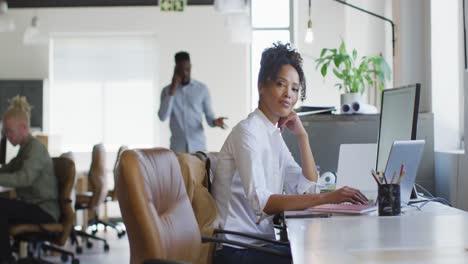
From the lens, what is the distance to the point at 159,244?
6.33 feet

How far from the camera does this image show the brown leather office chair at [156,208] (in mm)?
1903

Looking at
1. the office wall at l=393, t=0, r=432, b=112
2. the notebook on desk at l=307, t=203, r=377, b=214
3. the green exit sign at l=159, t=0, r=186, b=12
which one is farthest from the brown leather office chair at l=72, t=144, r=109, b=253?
the notebook on desk at l=307, t=203, r=377, b=214

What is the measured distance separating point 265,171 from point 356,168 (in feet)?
1.45

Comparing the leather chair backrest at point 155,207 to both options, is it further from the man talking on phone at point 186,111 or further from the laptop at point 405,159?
the man talking on phone at point 186,111

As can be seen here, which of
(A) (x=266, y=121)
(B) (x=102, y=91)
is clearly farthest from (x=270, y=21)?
(A) (x=266, y=121)

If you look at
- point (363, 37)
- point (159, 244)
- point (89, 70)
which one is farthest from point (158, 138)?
point (159, 244)

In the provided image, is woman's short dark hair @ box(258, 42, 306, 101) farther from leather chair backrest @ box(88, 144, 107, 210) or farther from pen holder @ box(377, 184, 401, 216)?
leather chair backrest @ box(88, 144, 107, 210)

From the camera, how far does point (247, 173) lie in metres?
2.76

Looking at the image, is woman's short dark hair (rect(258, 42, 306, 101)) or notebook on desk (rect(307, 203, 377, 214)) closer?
notebook on desk (rect(307, 203, 377, 214))

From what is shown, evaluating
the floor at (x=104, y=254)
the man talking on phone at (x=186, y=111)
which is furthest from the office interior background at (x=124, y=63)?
the man talking on phone at (x=186, y=111)

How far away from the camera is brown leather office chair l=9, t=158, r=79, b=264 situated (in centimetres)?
573

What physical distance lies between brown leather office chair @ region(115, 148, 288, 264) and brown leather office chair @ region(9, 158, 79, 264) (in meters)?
3.45

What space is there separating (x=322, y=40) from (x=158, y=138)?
3.26m

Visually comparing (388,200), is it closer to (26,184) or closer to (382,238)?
(382,238)
